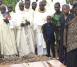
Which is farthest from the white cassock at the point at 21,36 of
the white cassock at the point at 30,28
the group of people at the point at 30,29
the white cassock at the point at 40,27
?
the white cassock at the point at 40,27

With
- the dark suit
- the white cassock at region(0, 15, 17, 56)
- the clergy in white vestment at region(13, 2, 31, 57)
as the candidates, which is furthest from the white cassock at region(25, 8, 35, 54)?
Answer: the white cassock at region(0, 15, 17, 56)

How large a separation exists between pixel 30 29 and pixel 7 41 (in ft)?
2.94

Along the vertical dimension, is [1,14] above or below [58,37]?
above

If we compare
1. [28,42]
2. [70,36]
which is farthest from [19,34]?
[70,36]

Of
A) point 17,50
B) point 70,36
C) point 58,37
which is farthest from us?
point 17,50

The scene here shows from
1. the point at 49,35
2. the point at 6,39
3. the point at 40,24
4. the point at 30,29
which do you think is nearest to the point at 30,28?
the point at 30,29

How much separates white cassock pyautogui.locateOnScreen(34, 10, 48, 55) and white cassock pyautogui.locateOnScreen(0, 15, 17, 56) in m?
0.83

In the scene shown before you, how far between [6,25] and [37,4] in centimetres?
128

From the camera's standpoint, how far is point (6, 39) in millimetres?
10602

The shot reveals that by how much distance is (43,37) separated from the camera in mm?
10547

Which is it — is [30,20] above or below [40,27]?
above

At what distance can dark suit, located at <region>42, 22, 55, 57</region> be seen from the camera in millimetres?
10090

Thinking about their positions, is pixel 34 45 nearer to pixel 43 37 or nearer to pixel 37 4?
pixel 43 37

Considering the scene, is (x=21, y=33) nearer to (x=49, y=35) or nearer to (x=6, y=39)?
(x=6, y=39)
